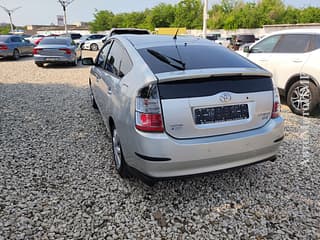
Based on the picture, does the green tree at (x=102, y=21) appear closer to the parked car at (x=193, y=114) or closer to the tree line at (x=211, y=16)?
the tree line at (x=211, y=16)

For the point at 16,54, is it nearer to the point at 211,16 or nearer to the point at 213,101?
the point at 213,101

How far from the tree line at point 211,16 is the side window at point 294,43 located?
45.8 metres

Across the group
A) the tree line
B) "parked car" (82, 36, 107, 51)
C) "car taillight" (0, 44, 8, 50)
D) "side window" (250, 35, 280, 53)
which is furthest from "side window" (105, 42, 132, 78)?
the tree line

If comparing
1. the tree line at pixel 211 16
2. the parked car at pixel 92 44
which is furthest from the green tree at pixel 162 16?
the parked car at pixel 92 44

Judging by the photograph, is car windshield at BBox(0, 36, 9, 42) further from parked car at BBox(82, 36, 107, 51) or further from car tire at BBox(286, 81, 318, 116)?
car tire at BBox(286, 81, 318, 116)

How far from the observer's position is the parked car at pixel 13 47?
576 inches

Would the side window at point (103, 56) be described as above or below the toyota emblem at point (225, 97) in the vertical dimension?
above

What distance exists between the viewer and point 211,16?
57.3 meters

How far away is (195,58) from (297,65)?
3501 mm

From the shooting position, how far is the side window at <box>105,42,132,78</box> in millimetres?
2993

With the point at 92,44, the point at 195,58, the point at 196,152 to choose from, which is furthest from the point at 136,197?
the point at 92,44

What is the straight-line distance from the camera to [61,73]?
1071cm

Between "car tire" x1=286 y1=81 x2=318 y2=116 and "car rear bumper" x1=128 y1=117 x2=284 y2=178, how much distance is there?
3159 millimetres

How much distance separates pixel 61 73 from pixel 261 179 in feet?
30.9
